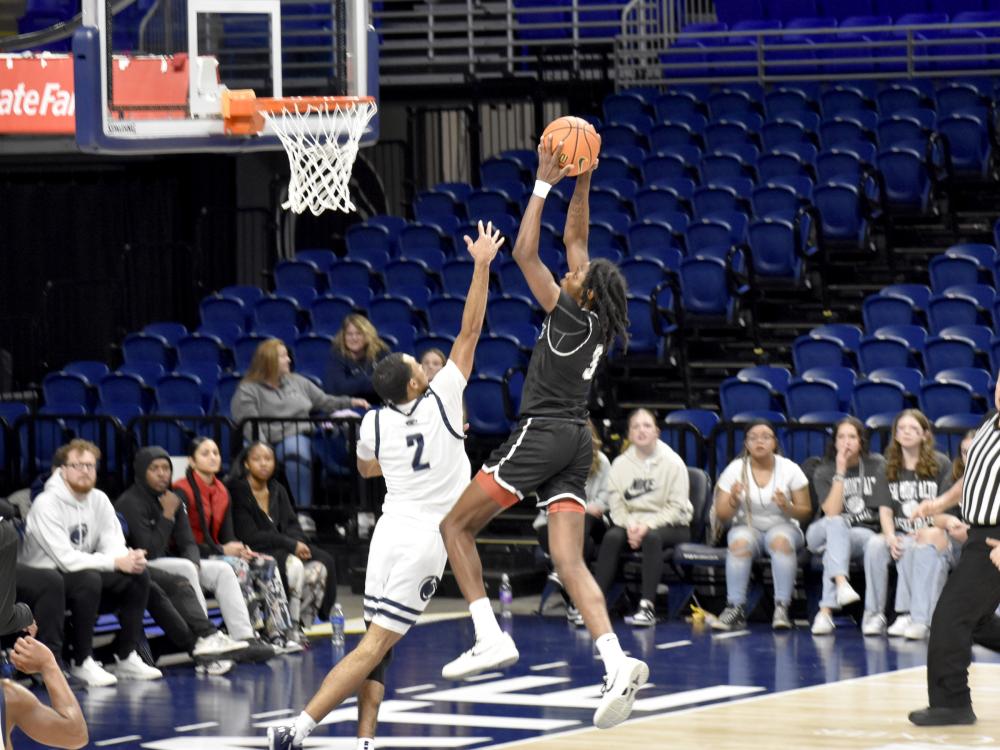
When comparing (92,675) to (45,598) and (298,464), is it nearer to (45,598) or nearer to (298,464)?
(45,598)

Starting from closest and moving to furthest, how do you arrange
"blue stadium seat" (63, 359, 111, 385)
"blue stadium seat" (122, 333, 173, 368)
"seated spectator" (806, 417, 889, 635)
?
"seated spectator" (806, 417, 889, 635) → "blue stadium seat" (63, 359, 111, 385) → "blue stadium seat" (122, 333, 173, 368)

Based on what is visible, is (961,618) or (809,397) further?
(809,397)

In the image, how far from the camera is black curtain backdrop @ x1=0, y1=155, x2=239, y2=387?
63.2ft

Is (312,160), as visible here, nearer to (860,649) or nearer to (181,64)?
(181,64)

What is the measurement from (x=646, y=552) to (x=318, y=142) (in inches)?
161

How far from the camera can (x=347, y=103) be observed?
10539 millimetres

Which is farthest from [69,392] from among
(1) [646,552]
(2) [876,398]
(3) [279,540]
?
(2) [876,398]

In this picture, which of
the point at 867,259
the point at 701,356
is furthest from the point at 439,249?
the point at 867,259

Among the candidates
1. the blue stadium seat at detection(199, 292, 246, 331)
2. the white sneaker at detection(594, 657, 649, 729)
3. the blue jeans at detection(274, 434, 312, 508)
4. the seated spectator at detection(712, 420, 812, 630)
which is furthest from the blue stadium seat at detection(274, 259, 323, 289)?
the white sneaker at detection(594, 657, 649, 729)

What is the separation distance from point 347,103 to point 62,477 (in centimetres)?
277

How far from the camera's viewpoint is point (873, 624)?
480 inches

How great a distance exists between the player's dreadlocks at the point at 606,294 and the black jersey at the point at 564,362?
0.04 m

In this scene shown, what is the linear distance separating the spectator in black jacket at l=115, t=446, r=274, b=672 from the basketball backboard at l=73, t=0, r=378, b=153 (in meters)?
2.41

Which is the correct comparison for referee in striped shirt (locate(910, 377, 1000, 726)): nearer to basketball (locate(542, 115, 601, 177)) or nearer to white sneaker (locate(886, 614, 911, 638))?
basketball (locate(542, 115, 601, 177))
